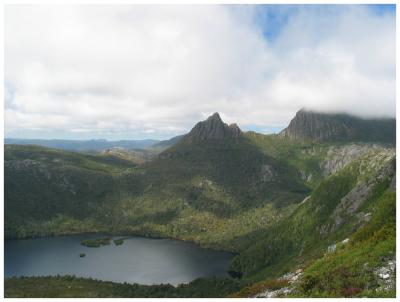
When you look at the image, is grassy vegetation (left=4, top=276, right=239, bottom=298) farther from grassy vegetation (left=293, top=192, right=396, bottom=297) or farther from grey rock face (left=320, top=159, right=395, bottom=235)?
grassy vegetation (left=293, top=192, right=396, bottom=297)

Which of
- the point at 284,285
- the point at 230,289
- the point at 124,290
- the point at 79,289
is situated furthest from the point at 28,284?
the point at 284,285

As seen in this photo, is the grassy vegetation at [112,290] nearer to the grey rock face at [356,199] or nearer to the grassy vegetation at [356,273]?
the grey rock face at [356,199]

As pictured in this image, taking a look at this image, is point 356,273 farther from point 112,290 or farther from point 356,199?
point 112,290

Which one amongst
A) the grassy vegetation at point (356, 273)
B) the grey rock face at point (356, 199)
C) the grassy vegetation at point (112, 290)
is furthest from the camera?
the grassy vegetation at point (112, 290)

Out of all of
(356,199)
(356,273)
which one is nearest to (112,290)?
(356,199)

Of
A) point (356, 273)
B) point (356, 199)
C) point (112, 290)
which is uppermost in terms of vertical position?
point (356, 273)

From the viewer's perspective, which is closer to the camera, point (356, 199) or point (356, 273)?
point (356, 273)

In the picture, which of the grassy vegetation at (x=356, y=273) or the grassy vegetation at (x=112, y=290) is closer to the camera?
the grassy vegetation at (x=356, y=273)

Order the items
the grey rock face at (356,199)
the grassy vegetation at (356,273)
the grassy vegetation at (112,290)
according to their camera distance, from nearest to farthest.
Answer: the grassy vegetation at (356,273) → the grey rock face at (356,199) → the grassy vegetation at (112,290)

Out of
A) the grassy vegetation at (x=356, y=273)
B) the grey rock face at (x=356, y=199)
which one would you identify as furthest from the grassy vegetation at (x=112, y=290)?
the grassy vegetation at (x=356, y=273)

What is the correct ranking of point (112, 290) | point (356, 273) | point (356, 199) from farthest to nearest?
point (112, 290) < point (356, 199) < point (356, 273)

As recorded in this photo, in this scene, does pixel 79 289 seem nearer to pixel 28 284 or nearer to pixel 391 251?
pixel 28 284

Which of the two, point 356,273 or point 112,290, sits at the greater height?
point 356,273
